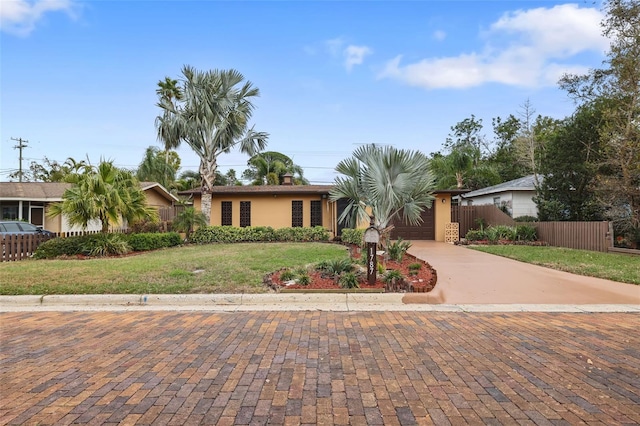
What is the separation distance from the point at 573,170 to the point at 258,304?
1691 centimetres

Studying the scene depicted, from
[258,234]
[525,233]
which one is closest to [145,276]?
[258,234]

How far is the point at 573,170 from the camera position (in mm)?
16750

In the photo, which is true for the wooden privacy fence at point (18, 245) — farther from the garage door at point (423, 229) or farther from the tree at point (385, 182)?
the garage door at point (423, 229)

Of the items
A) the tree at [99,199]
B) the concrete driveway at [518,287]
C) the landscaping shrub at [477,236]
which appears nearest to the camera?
the concrete driveway at [518,287]

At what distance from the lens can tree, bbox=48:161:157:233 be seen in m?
11.8

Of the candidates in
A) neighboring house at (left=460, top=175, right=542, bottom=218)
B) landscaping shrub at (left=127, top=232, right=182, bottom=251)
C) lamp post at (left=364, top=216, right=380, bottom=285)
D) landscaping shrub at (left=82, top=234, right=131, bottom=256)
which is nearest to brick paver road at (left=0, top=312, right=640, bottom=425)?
lamp post at (left=364, top=216, right=380, bottom=285)

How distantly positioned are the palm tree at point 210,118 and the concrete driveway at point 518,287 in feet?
40.9

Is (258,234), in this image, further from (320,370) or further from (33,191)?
(320,370)

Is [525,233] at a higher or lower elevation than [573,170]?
lower

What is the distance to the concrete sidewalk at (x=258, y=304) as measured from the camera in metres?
5.91

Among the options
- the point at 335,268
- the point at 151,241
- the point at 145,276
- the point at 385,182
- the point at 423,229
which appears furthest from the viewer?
the point at 423,229

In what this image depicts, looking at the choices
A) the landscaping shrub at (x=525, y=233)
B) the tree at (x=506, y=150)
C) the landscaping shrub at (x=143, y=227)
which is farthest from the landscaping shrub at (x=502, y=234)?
the tree at (x=506, y=150)

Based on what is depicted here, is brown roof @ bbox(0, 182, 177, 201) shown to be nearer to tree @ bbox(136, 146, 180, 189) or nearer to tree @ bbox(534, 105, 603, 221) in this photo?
tree @ bbox(136, 146, 180, 189)

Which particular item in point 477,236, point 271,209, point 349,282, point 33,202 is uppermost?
point 33,202
